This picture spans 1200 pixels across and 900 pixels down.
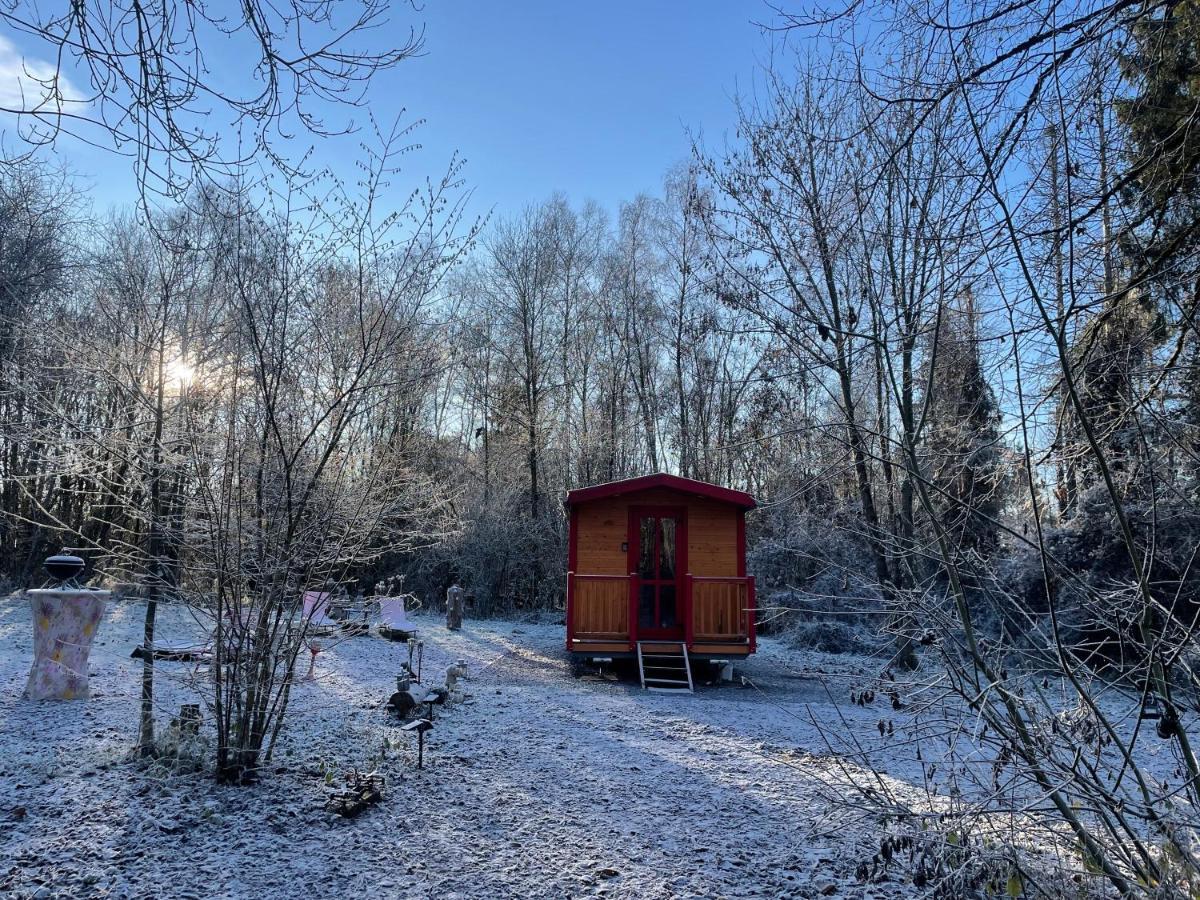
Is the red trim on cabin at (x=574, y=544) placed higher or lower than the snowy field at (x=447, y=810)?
higher

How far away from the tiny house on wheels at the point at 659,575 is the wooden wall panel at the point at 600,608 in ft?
0.04

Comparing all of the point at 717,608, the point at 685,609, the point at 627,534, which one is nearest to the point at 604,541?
the point at 627,534

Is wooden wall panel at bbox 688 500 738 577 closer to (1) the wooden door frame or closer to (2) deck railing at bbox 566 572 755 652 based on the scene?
(1) the wooden door frame

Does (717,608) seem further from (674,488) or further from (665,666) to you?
(674,488)

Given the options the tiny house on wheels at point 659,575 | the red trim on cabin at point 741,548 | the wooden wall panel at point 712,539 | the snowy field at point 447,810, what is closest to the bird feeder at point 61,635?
the snowy field at point 447,810

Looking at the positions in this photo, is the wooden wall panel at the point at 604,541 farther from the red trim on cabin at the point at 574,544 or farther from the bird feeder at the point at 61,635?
the bird feeder at the point at 61,635

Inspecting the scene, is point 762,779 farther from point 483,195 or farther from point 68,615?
point 68,615

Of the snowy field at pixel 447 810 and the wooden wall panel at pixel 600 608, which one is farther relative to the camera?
the wooden wall panel at pixel 600 608

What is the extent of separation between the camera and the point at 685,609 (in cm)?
905

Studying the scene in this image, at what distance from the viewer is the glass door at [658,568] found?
31.4ft

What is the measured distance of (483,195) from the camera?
4.50 m

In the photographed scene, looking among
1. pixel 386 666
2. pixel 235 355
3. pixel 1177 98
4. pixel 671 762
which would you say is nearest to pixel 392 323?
pixel 235 355

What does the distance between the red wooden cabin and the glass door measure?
0.01 metres

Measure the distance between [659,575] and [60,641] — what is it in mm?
6632
